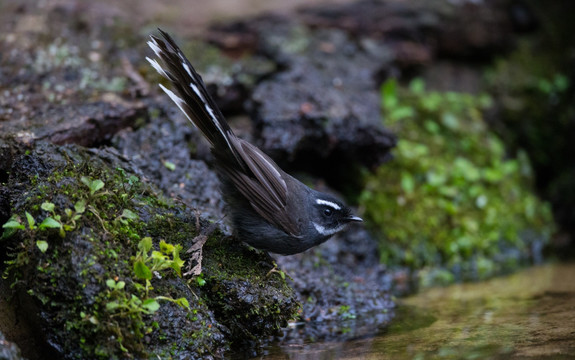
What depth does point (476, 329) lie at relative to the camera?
14.1 feet

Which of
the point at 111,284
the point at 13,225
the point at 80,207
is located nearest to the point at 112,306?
the point at 111,284

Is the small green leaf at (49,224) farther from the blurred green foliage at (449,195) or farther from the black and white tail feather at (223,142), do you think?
the blurred green foliage at (449,195)

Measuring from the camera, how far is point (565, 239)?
8.75m

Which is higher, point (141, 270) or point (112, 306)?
point (141, 270)

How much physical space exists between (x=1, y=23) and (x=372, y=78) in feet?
15.0

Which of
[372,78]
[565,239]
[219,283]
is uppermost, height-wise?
[372,78]

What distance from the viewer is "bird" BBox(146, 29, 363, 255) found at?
4.13 metres

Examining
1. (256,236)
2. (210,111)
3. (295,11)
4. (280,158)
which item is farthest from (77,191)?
(295,11)

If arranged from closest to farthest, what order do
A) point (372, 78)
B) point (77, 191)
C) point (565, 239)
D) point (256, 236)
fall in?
point (77, 191) → point (256, 236) → point (372, 78) → point (565, 239)

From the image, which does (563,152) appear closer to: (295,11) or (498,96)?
(498,96)

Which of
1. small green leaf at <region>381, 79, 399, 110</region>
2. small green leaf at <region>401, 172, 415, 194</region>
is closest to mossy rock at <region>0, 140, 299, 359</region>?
small green leaf at <region>401, 172, 415, 194</region>

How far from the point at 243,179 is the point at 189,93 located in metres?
0.73

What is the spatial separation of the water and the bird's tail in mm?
1582

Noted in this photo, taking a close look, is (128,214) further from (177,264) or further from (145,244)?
(177,264)
